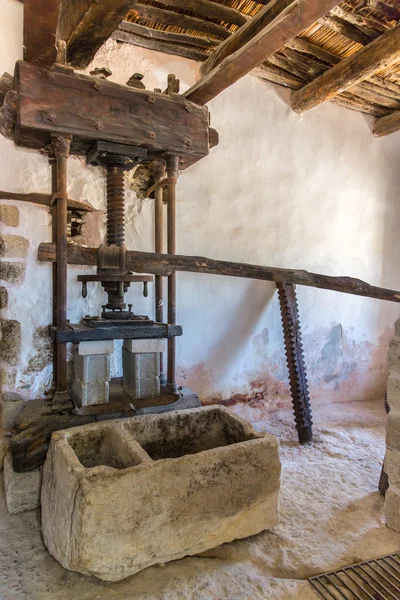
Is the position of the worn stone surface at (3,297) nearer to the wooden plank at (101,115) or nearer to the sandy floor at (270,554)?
the wooden plank at (101,115)

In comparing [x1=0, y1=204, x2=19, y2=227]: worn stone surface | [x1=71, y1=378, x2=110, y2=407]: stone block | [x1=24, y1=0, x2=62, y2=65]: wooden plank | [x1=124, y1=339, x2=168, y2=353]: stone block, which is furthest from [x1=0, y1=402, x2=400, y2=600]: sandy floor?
[x1=24, y1=0, x2=62, y2=65]: wooden plank

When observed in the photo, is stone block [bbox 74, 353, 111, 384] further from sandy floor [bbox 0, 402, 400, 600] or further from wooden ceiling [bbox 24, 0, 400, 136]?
wooden ceiling [bbox 24, 0, 400, 136]

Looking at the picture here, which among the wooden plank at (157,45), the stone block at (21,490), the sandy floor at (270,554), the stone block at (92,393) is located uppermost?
the wooden plank at (157,45)

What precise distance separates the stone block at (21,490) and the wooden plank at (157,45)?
8.27ft

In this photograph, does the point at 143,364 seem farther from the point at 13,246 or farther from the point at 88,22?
the point at 88,22

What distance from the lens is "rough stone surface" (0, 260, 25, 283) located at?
212cm

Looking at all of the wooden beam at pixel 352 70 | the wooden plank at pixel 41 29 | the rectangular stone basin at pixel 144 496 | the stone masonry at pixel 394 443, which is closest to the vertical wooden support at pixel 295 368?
the stone masonry at pixel 394 443

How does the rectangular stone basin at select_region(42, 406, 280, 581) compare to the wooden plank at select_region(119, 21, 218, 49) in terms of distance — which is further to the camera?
the wooden plank at select_region(119, 21, 218, 49)

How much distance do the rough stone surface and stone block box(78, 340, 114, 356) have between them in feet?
2.26

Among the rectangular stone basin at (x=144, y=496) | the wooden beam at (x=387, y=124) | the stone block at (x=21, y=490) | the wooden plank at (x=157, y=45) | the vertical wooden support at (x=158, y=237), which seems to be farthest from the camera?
the wooden beam at (x=387, y=124)

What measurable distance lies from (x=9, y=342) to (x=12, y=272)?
1.27ft

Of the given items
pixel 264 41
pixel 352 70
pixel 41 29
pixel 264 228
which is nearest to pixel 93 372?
pixel 41 29

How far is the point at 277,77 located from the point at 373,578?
10.3 ft

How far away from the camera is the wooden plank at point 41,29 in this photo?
1.37 meters
